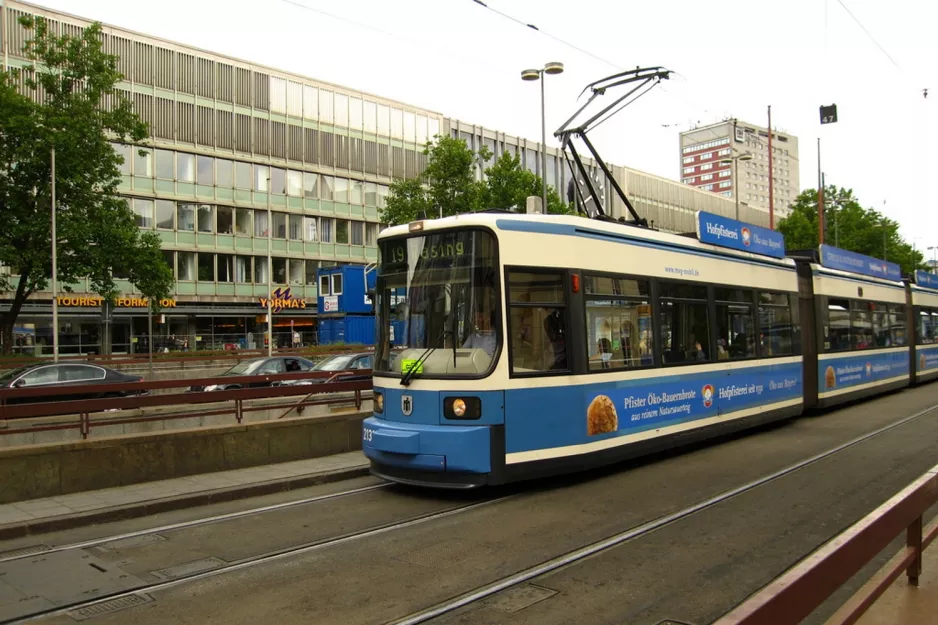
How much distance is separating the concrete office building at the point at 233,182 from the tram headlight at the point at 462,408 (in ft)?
118

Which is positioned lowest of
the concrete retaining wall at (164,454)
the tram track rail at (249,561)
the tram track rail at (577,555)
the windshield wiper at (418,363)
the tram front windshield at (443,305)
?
the tram track rail at (249,561)

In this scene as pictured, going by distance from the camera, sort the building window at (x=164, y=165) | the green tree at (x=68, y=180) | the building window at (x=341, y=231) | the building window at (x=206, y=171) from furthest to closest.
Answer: the building window at (x=341, y=231), the building window at (x=206, y=171), the building window at (x=164, y=165), the green tree at (x=68, y=180)

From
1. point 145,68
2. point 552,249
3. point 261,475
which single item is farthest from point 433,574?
point 145,68

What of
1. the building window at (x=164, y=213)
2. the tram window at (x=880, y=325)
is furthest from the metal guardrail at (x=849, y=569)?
the building window at (x=164, y=213)

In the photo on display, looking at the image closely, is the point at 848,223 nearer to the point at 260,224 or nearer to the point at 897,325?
the point at 897,325

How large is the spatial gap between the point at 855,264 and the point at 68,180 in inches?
1043

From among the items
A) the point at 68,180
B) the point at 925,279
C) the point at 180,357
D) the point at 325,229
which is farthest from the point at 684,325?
the point at 325,229

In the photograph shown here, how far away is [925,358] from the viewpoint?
23297 millimetres

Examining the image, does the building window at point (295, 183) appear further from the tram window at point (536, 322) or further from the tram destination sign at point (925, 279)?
the tram window at point (536, 322)

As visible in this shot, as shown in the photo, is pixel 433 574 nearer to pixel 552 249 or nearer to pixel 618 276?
pixel 552 249

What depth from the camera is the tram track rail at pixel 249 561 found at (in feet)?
17.6

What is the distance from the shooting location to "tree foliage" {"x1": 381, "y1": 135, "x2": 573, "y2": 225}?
115ft

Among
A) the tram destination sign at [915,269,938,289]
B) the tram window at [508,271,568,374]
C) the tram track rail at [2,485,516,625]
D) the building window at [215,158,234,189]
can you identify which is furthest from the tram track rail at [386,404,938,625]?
the building window at [215,158,234,189]

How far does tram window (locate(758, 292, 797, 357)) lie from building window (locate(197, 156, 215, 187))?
4324 cm
